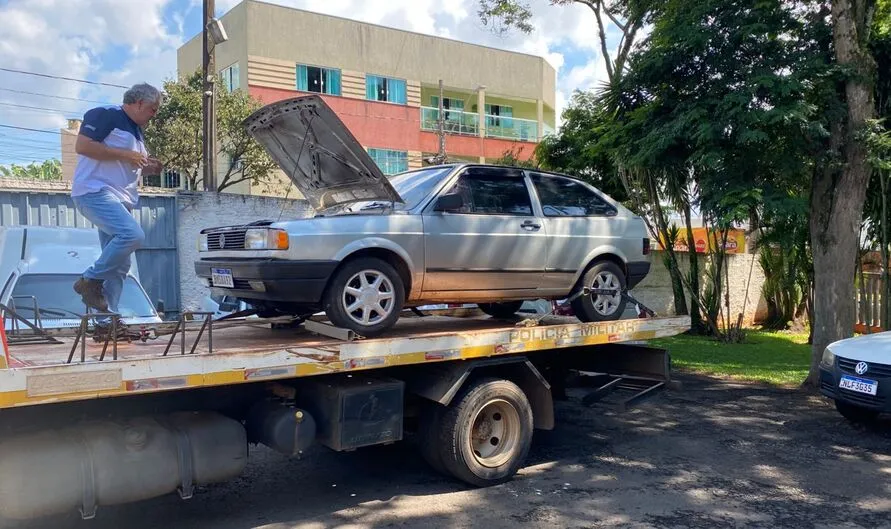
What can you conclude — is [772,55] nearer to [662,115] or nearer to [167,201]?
[662,115]

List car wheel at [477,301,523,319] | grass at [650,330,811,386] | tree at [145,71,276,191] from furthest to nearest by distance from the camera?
tree at [145,71,276,191] < grass at [650,330,811,386] < car wheel at [477,301,523,319]

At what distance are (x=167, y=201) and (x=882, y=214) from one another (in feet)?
37.6

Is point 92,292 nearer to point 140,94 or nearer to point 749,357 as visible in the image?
point 140,94

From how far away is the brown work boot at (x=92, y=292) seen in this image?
5.07 metres

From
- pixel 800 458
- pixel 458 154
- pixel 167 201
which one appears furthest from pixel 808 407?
pixel 458 154

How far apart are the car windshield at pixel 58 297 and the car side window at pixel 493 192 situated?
3445mm

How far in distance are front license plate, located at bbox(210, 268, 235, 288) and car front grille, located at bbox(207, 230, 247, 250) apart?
6.8 inches

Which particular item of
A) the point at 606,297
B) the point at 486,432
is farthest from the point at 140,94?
the point at 606,297

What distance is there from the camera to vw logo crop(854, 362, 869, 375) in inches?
283

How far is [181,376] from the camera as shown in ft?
14.0

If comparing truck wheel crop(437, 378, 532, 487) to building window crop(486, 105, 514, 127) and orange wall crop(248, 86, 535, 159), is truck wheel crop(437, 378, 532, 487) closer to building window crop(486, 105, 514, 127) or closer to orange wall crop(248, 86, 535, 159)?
orange wall crop(248, 86, 535, 159)

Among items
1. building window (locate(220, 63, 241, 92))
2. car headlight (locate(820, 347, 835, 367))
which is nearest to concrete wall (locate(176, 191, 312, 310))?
car headlight (locate(820, 347, 835, 367))

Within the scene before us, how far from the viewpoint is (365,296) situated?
5398 millimetres

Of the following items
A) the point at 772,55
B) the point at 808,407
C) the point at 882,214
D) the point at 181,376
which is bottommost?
the point at 808,407
